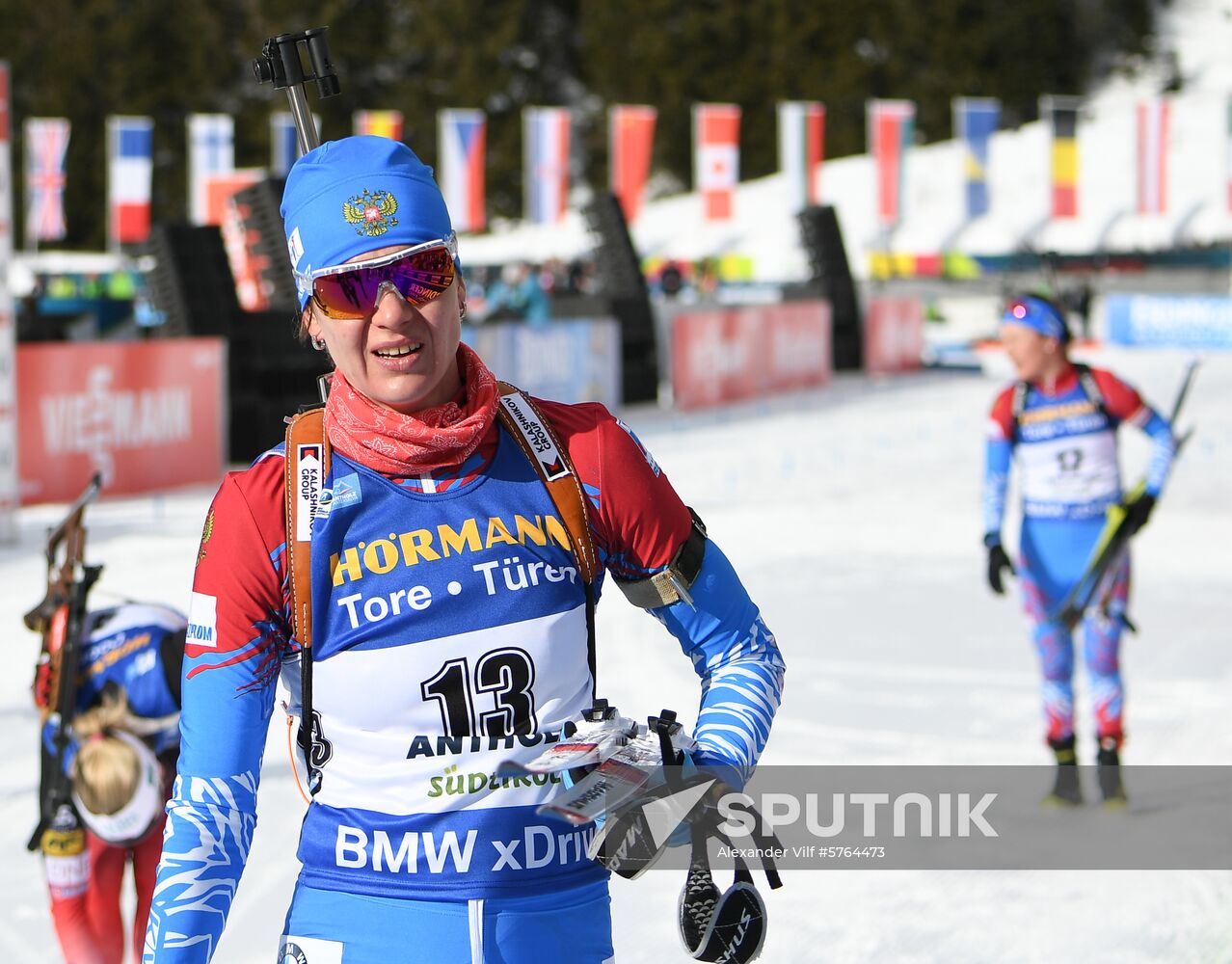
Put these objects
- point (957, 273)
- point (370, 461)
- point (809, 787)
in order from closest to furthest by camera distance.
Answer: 1. point (370, 461)
2. point (809, 787)
3. point (957, 273)

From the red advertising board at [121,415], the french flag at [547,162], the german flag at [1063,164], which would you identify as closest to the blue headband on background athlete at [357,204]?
the red advertising board at [121,415]

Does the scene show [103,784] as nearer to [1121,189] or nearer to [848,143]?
[1121,189]

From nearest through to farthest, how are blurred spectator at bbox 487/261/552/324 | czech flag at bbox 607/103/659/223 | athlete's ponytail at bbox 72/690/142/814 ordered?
1. athlete's ponytail at bbox 72/690/142/814
2. blurred spectator at bbox 487/261/552/324
3. czech flag at bbox 607/103/659/223

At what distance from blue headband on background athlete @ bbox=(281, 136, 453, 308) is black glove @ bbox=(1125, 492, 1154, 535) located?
209 inches

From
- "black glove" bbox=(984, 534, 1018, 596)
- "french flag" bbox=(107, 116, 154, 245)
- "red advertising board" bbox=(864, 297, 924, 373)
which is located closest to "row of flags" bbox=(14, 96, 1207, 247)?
"french flag" bbox=(107, 116, 154, 245)

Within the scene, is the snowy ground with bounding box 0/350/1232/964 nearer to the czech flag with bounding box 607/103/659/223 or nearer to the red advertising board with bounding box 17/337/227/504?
the red advertising board with bounding box 17/337/227/504

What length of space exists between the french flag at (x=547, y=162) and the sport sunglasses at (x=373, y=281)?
108 ft

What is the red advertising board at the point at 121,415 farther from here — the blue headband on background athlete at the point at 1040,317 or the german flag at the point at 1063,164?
the german flag at the point at 1063,164

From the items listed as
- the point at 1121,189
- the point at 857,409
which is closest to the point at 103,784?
the point at 857,409

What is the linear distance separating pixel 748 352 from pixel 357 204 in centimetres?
2150

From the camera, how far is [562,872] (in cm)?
226

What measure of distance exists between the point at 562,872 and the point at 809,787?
2.27 metres

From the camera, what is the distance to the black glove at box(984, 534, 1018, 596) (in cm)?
711

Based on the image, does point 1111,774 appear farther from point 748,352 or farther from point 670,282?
point 670,282
